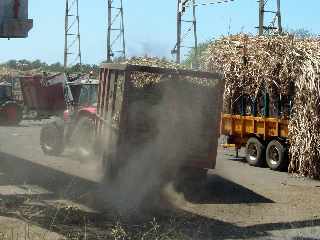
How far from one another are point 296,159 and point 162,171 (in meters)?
4.60

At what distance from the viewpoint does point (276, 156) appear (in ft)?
52.5

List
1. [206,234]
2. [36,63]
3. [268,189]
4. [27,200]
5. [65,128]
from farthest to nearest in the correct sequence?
[36,63] → [65,128] → [268,189] → [27,200] → [206,234]

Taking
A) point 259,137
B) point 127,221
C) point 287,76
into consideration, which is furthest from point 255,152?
point 127,221

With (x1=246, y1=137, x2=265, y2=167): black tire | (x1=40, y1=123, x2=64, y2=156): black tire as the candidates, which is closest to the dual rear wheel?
(x1=246, y1=137, x2=265, y2=167): black tire

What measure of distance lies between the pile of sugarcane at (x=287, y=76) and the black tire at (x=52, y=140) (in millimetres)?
5177

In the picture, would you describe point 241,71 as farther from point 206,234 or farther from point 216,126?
point 206,234

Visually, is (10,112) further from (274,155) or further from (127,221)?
(127,221)

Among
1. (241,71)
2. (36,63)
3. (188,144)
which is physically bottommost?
(188,144)

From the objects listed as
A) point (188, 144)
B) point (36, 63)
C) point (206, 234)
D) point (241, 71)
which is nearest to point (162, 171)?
point (188, 144)

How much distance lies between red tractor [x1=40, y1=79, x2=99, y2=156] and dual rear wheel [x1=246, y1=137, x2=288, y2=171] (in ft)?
16.1

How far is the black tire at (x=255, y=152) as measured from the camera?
1659 cm

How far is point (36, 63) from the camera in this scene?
72.6 metres

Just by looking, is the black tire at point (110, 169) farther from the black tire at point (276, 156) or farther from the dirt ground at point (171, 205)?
the black tire at point (276, 156)

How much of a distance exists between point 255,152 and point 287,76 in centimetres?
274
